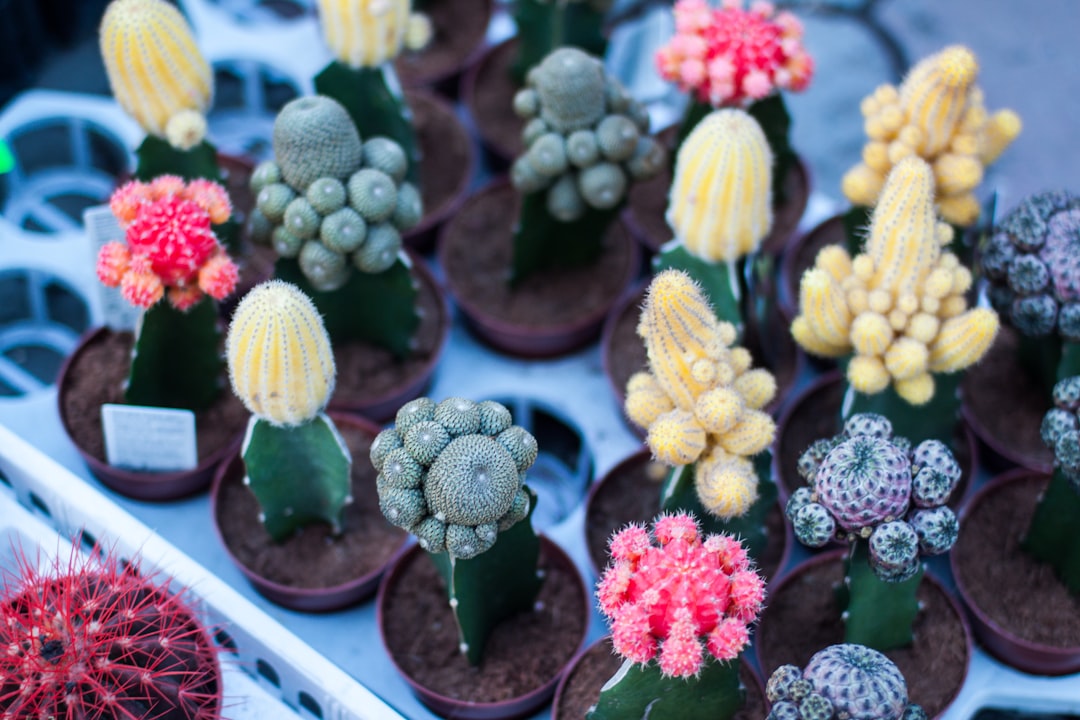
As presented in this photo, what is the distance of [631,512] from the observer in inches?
89.0

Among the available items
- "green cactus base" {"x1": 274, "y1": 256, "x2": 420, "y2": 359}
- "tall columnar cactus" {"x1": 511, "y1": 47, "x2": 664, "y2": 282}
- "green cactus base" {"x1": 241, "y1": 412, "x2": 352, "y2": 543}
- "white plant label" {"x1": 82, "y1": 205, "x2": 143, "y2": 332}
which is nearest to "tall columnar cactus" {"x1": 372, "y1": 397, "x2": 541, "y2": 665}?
"green cactus base" {"x1": 241, "y1": 412, "x2": 352, "y2": 543}

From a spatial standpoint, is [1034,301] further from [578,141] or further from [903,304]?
[578,141]

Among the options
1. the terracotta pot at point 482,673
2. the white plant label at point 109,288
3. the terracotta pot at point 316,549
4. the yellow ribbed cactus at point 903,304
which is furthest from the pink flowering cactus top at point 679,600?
the white plant label at point 109,288

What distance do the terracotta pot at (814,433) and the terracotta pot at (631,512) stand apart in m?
0.09

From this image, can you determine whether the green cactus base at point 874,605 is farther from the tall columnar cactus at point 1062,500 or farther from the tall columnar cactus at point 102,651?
the tall columnar cactus at point 102,651

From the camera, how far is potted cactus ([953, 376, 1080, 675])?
6.67 feet

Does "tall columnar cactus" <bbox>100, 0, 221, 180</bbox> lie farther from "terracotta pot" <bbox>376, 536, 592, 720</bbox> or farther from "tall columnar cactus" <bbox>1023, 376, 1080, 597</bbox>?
"tall columnar cactus" <bbox>1023, 376, 1080, 597</bbox>

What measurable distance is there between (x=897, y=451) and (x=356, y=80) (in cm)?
129

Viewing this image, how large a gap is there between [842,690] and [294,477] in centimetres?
98

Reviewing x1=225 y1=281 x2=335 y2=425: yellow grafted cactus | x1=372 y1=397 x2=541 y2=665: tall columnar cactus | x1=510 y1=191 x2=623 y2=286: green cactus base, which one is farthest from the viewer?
x1=510 y1=191 x2=623 y2=286: green cactus base

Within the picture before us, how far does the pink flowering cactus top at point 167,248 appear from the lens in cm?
193

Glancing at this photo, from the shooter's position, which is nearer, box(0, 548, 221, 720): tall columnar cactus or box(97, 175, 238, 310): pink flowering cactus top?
box(0, 548, 221, 720): tall columnar cactus

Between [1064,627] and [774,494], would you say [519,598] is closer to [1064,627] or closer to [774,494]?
[774,494]

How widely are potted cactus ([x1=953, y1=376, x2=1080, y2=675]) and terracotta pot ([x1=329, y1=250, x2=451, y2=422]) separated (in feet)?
3.46
